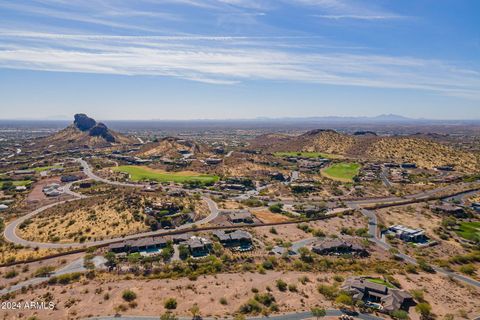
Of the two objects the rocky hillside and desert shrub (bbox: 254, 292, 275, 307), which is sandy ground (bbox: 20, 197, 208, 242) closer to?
desert shrub (bbox: 254, 292, 275, 307)

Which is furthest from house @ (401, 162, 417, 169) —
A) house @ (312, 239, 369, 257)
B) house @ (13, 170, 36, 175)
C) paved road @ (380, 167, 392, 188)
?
house @ (13, 170, 36, 175)

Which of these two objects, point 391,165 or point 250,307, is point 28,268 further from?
point 391,165

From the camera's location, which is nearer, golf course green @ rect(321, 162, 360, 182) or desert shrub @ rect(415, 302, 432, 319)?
desert shrub @ rect(415, 302, 432, 319)

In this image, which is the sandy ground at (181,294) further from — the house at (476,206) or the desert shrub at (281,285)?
the house at (476,206)

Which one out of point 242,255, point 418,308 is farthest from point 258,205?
point 418,308

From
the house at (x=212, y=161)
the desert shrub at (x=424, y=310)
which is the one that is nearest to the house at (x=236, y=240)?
the desert shrub at (x=424, y=310)

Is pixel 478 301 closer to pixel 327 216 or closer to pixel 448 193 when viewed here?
pixel 327 216

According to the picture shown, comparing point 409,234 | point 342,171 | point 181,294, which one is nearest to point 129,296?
point 181,294
